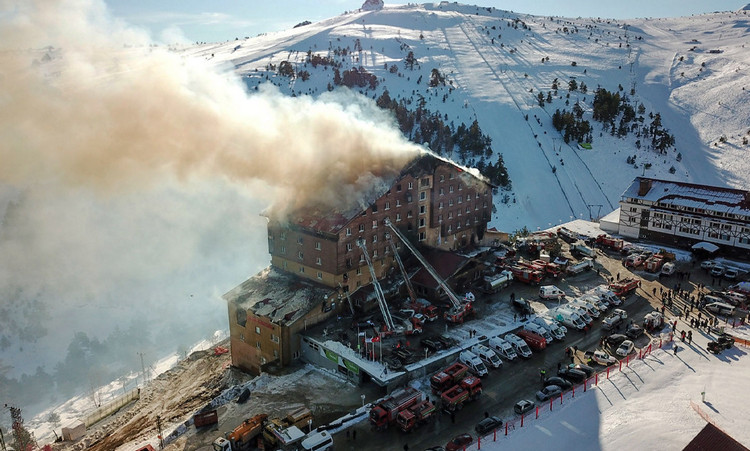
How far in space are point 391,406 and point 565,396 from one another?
9.88 m

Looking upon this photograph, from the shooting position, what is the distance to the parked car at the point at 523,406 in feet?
→ 96.4

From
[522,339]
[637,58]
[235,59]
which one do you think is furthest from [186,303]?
[637,58]

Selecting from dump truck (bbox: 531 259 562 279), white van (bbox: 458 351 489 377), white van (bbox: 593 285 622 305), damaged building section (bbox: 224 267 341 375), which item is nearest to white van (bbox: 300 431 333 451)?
white van (bbox: 458 351 489 377)

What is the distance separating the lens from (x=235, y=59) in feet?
541

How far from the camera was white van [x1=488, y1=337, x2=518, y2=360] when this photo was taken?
35375 millimetres

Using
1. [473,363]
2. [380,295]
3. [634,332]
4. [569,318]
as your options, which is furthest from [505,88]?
[473,363]

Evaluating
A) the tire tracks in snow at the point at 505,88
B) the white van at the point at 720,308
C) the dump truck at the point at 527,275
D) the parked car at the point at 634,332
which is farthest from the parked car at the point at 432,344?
the tire tracks in snow at the point at 505,88

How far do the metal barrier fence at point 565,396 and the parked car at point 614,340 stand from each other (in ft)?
4.57

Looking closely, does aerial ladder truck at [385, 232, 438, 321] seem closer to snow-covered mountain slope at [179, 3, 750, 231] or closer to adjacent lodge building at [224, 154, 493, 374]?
adjacent lodge building at [224, 154, 493, 374]

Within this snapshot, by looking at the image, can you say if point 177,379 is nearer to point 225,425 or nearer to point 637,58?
point 225,425

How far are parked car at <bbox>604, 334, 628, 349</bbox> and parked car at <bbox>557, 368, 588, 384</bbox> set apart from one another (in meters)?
5.28

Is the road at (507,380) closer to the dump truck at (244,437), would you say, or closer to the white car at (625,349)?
the white car at (625,349)

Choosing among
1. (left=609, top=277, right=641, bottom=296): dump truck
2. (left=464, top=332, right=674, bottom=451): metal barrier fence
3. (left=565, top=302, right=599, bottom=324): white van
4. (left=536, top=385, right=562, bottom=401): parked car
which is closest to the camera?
(left=464, top=332, right=674, bottom=451): metal barrier fence

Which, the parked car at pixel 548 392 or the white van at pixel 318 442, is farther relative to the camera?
the parked car at pixel 548 392
